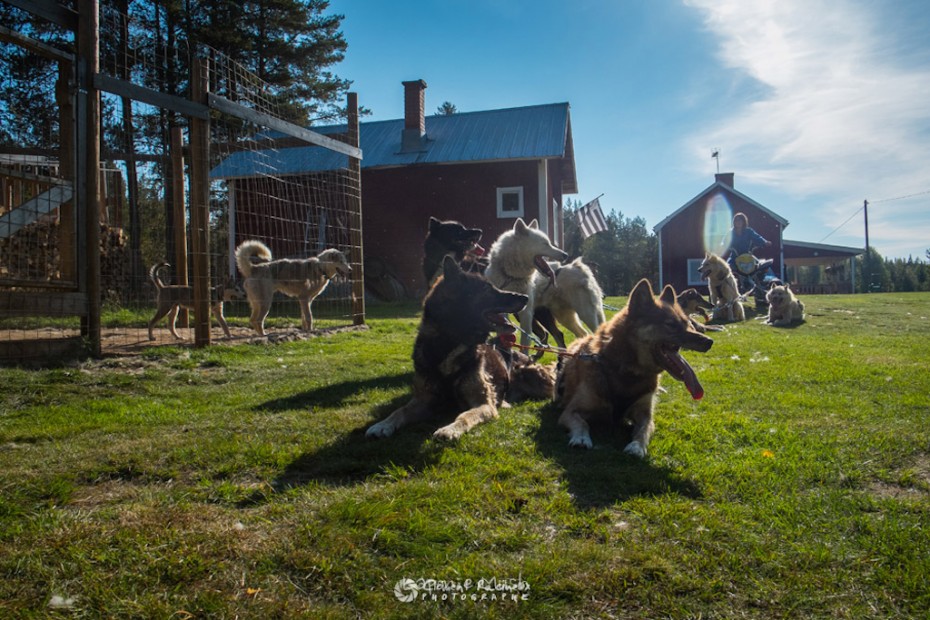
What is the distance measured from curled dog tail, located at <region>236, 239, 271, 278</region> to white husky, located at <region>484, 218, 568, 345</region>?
507cm

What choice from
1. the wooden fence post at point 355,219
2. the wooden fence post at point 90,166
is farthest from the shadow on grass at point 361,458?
the wooden fence post at point 355,219

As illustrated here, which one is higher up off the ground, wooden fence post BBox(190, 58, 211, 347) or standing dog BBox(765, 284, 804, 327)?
wooden fence post BBox(190, 58, 211, 347)

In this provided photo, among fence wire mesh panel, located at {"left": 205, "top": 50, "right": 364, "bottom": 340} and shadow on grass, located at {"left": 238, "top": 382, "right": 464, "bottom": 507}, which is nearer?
shadow on grass, located at {"left": 238, "top": 382, "right": 464, "bottom": 507}

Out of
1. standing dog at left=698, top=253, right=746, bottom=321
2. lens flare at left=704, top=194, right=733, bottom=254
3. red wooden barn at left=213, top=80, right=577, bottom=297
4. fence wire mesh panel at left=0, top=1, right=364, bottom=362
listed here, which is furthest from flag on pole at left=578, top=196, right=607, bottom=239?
fence wire mesh panel at left=0, top=1, right=364, bottom=362

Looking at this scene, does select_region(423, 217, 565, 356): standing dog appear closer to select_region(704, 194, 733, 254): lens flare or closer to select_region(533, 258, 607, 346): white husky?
select_region(533, 258, 607, 346): white husky

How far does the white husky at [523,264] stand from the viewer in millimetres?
7547

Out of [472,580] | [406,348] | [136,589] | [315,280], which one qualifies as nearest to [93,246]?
[406,348]

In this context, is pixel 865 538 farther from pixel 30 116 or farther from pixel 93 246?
pixel 30 116

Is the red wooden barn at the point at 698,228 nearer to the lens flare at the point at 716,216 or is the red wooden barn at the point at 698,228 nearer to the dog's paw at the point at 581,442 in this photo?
the lens flare at the point at 716,216

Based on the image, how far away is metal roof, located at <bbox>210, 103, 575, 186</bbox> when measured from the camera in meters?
20.8

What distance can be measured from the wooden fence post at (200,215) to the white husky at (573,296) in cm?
454

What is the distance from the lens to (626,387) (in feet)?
13.0

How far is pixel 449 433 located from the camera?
12.1 ft

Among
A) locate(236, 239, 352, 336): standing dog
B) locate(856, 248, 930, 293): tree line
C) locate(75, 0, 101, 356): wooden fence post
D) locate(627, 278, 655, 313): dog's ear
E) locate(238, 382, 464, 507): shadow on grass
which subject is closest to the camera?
locate(238, 382, 464, 507): shadow on grass
